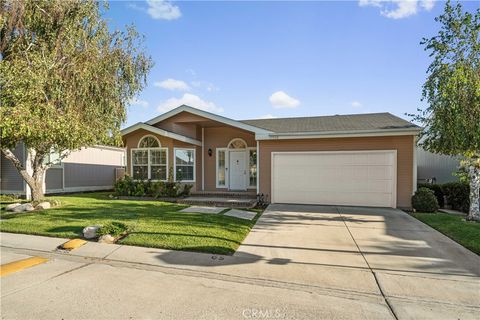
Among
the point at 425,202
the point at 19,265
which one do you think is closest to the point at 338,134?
the point at 425,202

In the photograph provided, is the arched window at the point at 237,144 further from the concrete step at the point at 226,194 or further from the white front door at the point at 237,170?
the concrete step at the point at 226,194

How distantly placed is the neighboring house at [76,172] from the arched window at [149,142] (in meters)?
2.82

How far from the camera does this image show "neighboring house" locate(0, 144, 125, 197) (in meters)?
13.1

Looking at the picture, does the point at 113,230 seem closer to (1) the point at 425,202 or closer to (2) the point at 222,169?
(2) the point at 222,169

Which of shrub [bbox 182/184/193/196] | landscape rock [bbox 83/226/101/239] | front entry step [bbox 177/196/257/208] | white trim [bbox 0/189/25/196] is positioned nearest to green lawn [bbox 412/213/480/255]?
front entry step [bbox 177/196/257/208]

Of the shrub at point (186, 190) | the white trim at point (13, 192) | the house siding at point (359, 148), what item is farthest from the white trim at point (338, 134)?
the white trim at point (13, 192)

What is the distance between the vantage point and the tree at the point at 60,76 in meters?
7.60

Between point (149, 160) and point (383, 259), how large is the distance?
11.0 m

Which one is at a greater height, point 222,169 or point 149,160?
point 149,160

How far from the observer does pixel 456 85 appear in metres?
7.13

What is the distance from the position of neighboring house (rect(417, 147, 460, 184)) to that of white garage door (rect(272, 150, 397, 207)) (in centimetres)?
397

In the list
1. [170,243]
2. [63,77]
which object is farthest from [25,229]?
[63,77]

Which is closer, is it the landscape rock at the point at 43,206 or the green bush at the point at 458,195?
the landscape rock at the point at 43,206

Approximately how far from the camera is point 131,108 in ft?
41.0
